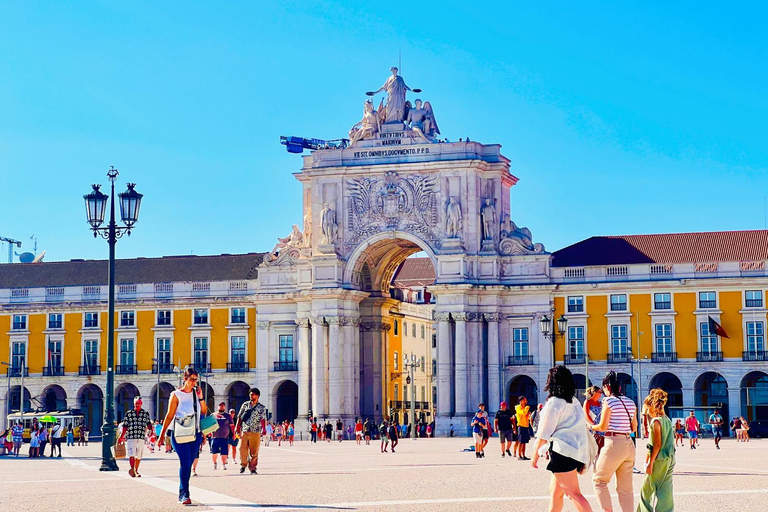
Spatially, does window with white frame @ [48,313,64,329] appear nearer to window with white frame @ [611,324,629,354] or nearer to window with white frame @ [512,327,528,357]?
window with white frame @ [512,327,528,357]

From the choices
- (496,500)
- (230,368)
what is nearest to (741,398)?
(230,368)

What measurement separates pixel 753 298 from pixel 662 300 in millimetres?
5108

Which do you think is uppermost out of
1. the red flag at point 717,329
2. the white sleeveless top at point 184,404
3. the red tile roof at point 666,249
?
the red tile roof at point 666,249

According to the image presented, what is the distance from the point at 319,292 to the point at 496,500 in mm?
62717

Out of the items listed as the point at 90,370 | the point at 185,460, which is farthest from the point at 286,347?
the point at 185,460

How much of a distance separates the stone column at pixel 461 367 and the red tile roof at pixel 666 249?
7460 millimetres

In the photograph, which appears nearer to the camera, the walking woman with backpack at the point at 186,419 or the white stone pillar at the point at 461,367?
the walking woman with backpack at the point at 186,419

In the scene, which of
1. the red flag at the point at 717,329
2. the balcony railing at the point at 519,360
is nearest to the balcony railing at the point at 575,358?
the balcony railing at the point at 519,360

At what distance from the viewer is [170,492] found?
84.4 feet

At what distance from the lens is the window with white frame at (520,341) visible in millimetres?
84812

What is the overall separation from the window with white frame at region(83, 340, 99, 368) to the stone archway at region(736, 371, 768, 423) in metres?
40.9

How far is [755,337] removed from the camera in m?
80.6

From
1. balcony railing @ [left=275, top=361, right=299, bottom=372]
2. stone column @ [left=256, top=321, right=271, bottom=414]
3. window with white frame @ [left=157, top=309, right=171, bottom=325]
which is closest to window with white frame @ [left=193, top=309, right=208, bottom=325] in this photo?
window with white frame @ [left=157, top=309, right=171, bottom=325]

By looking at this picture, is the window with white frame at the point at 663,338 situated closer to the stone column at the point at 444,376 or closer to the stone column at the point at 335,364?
the stone column at the point at 444,376
